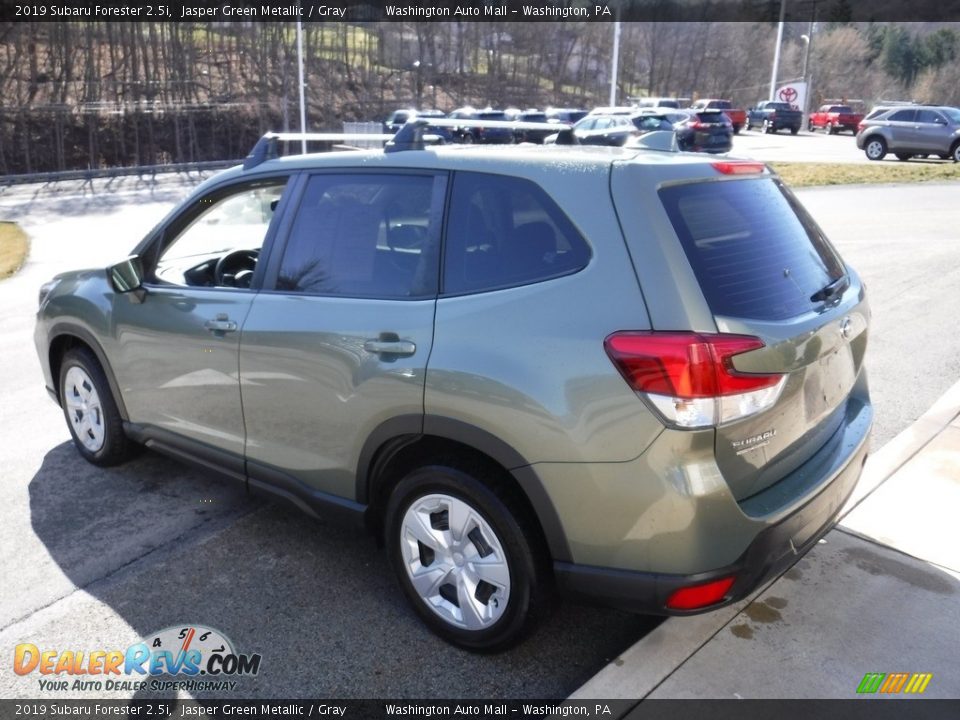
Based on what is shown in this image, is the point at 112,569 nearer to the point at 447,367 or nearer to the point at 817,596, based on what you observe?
the point at 447,367

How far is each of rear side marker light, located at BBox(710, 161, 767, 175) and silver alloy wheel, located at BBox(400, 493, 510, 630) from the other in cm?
152

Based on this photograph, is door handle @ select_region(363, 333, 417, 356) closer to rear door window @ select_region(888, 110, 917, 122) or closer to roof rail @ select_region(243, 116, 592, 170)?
roof rail @ select_region(243, 116, 592, 170)

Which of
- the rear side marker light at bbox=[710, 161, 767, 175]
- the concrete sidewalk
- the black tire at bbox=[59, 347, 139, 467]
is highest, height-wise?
the rear side marker light at bbox=[710, 161, 767, 175]

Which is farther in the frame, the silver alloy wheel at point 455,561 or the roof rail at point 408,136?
the roof rail at point 408,136

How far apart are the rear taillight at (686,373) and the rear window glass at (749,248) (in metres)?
0.16

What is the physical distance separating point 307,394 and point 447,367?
31.2 inches

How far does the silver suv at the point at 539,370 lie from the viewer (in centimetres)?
245

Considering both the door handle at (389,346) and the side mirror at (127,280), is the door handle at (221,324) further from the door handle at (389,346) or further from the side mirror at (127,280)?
the door handle at (389,346)

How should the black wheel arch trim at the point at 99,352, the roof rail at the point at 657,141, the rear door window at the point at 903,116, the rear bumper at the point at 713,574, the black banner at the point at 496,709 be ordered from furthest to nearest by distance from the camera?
1. the rear door window at the point at 903,116
2. the black wheel arch trim at the point at 99,352
3. the roof rail at the point at 657,141
4. the black banner at the point at 496,709
5. the rear bumper at the point at 713,574

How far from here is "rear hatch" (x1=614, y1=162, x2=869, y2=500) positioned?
8.11 ft

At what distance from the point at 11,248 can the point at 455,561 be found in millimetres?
13486

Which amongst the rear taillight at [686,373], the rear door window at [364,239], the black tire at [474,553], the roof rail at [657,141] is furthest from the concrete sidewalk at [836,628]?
the roof rail at [657,141]

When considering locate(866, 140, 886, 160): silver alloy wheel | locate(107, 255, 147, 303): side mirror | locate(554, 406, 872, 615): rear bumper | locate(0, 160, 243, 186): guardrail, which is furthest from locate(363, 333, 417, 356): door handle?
locate(866, 140, 886, 160): silver alloy wheel

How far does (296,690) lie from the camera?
2814 mm
